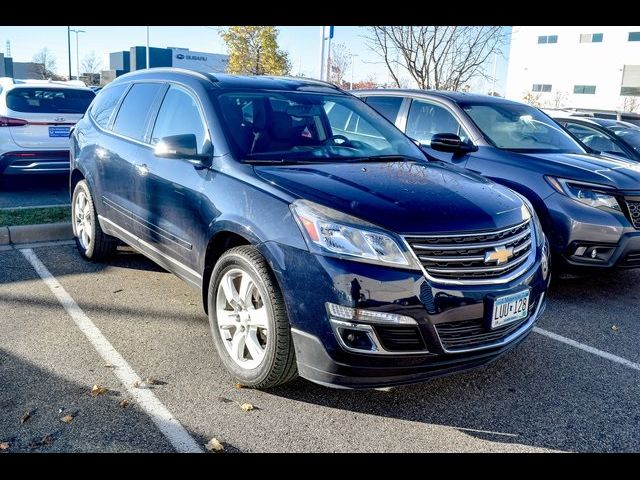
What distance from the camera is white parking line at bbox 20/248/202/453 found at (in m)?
3.01

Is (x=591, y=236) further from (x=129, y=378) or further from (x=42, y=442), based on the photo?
(x=42, y=442)

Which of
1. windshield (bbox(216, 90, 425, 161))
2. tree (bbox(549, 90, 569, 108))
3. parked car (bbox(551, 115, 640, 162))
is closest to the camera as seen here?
windshield (bbox(216, 90, 425, 161))

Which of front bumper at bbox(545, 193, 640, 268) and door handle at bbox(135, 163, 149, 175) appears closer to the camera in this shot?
door handle at bbox(135, 163, 149, 175)

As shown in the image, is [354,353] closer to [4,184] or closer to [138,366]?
[138,366]

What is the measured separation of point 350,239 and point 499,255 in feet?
2.78

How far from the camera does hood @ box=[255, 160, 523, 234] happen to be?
10.3 feet

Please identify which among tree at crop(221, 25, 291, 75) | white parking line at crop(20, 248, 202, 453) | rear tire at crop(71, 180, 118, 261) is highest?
tree at crop(221, 25, 291, 75)

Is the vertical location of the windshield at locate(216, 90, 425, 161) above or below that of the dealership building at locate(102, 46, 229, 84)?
below

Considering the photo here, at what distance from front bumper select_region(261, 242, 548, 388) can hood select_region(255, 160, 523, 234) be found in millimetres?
295

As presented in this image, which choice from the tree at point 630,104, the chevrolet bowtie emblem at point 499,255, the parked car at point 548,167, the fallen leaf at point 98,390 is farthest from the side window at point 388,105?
the tree at point 630,104

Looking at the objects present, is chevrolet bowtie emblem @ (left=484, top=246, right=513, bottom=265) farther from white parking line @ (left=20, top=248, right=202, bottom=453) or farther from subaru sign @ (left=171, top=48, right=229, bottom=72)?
subaru sign @ (left=171, top=48, right=229, bottom=72)

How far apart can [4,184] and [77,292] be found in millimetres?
5500

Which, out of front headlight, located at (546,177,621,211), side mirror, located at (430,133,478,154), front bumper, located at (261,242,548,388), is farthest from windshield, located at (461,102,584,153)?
front bumper, located at (261,242,548,388)

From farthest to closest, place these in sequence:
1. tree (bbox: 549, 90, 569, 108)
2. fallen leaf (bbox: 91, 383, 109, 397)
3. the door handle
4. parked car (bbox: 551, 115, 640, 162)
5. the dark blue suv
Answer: tree (bbox: 549, 90, 569, 108), parked car (bbox: 551, 115, 640, 162), the door handle, fallen leaf (bbox: 91, 383, 109, 397), the dark blue suv
